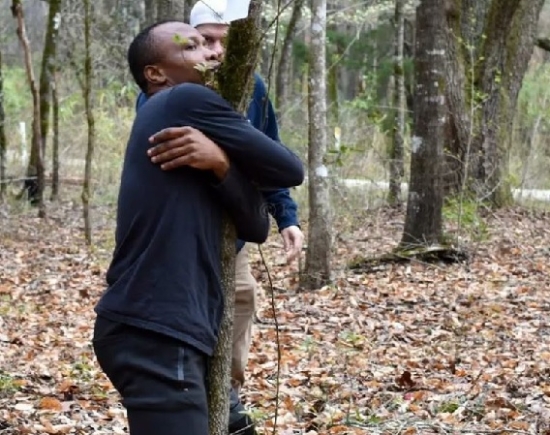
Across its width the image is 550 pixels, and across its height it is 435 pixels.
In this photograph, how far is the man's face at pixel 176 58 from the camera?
10.5ft

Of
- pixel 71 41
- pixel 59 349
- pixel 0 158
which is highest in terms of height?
pixel 71 41

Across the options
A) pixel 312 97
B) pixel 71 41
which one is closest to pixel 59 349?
pixel 312 97

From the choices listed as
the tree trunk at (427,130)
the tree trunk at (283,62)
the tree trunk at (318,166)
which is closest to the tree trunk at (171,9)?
the tree trunk at (318,166)

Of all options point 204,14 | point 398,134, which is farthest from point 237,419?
point 398,134

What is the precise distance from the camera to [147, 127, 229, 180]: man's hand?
2875 mm

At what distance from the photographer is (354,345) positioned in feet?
24.0

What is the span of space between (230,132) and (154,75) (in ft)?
1.50

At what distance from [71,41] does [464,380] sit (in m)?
14.6

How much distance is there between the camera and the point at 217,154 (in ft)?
9.57

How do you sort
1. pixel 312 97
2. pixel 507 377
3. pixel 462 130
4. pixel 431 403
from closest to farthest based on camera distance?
pixel 431 403 < pixel 507 377 < pixel 312 97 < pixel 462 130

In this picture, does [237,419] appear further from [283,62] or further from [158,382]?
[283,62]

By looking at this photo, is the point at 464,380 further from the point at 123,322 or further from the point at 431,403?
the point at 123,322

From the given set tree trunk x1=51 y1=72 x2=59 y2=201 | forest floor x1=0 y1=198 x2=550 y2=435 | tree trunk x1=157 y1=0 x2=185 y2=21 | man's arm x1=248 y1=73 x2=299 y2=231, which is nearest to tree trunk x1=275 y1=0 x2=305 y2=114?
tree trunk x1=51 y1=72 x2=59 y2=201

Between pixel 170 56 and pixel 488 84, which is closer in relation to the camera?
pixel 170 56
